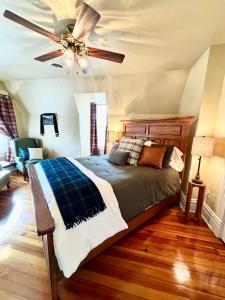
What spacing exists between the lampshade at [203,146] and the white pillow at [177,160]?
1.67 ft

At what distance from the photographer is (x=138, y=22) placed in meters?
1.58

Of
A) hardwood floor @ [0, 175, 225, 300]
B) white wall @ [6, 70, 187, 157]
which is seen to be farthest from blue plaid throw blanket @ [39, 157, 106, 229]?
white wall @ [6, 70, 187, 157]

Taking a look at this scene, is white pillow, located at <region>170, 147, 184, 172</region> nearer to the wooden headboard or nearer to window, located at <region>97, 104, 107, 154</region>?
the wooden headboard

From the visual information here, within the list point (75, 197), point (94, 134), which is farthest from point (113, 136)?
point (75, 197)

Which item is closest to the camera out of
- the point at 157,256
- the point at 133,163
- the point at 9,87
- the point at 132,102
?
the point at 157,256

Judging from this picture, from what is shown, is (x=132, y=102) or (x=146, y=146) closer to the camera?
(x=146, y=146)

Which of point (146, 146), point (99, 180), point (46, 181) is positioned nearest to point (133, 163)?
point (146, 146)

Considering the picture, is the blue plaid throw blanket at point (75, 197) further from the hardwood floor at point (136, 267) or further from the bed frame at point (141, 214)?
the hardwood floor at point (136, 267)

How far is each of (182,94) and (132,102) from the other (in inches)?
40.4

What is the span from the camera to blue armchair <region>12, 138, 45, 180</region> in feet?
12.7

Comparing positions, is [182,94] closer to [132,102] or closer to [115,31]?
[132,102]

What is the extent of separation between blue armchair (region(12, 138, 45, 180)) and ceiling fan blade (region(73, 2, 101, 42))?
123 inches

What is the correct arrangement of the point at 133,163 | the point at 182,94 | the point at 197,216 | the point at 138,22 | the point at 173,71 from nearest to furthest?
the point at 138,22, the point at 197,216, the point at 133,163, the point at 173,71, the point at 182,94

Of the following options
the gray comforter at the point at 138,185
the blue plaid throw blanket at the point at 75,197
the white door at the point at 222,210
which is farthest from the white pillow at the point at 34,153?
the white door at the point at 222,210
